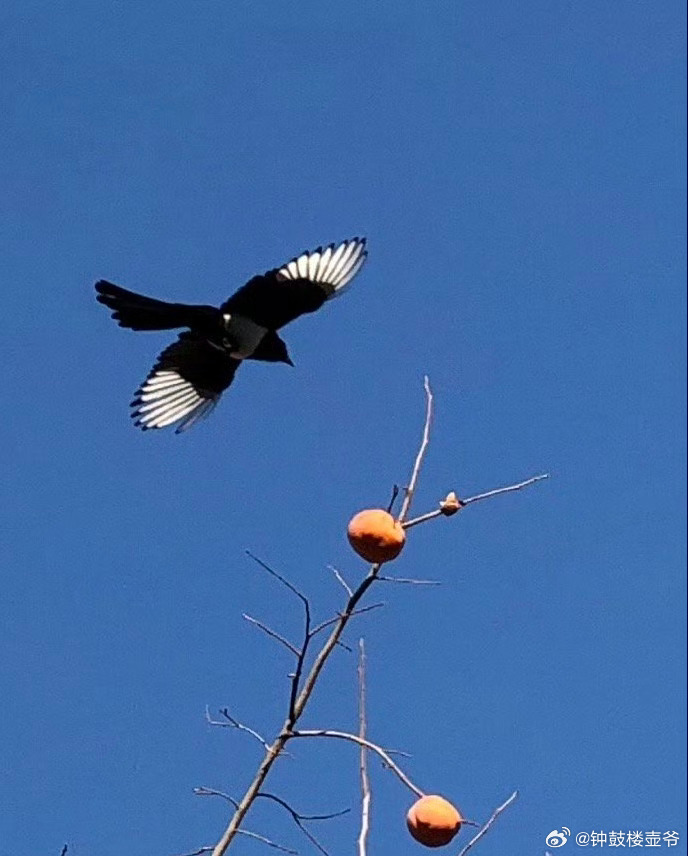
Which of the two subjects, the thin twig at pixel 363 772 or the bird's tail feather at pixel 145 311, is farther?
the bird's tail feather at pixel 145 311

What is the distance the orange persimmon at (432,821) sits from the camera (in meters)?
1.76

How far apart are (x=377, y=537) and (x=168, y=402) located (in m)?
1.52

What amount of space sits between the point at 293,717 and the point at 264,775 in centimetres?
9

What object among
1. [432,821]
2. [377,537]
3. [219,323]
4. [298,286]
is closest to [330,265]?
[298,286]

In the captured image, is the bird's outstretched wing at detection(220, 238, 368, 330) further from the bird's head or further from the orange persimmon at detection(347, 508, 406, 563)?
the orange persimmon at detection(347, 508, 406, 563)

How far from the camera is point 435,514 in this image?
1809mm

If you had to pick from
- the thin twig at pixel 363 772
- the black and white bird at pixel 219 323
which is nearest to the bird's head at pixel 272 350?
the black and white bird at pixel 219 323

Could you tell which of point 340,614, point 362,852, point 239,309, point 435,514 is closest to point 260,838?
point 362,852

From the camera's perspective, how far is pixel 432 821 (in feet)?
5.77

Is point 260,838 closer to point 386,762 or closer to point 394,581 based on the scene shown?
point 386,762

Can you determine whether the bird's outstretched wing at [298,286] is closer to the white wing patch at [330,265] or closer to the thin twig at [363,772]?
the white wing patch at [330,265]

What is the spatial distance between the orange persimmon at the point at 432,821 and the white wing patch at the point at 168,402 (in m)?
1.59

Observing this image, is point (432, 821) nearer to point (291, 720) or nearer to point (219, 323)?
point (291, 720)

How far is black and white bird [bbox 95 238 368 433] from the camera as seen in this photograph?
311 cm
